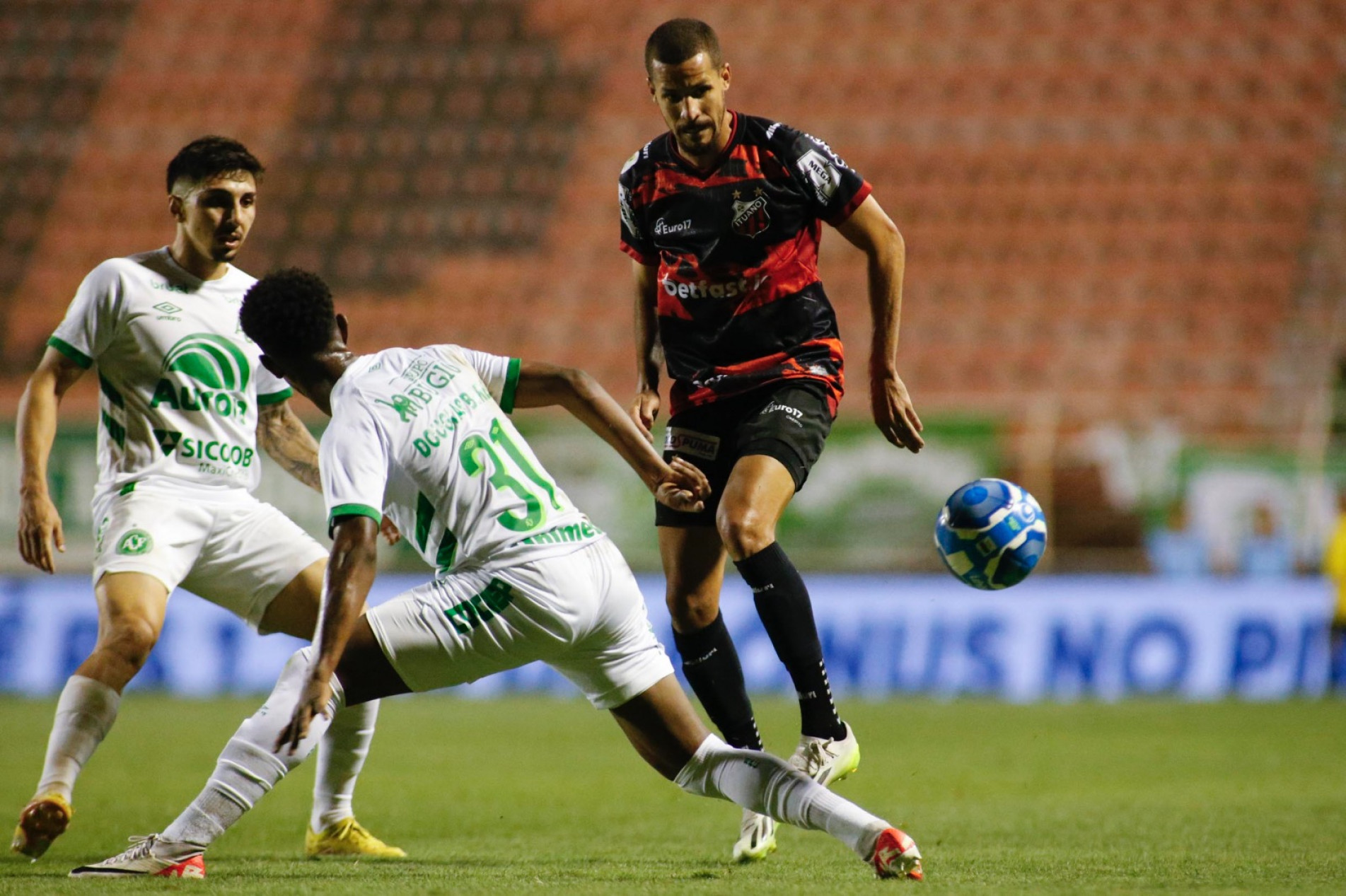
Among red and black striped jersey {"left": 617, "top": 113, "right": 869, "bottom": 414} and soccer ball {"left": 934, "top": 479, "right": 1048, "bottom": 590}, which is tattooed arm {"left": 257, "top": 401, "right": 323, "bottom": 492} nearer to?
red and black striped jersey {"left": 617, "top": 113, "right": 869, "bottom": 414}

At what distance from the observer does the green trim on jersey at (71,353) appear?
516 centimetres

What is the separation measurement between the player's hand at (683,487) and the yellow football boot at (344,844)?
174 cm

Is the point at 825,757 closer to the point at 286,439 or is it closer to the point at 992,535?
the point at 992,535

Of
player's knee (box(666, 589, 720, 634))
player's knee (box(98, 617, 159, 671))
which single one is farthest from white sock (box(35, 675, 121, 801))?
player's knee (box(666, 589, 720, 634))

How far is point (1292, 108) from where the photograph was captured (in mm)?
18625

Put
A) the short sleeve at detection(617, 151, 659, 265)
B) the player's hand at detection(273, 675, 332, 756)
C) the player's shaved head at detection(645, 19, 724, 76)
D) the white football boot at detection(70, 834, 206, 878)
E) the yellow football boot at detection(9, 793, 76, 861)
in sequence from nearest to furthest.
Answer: the player's hand at detection(273, 675, 332, 756)
the white football boot at detection(70, 834, 206, 878)
the yellow football boot at detection(9, 793, 76, 861)
the player's shaved head at detection(645, 19, 724, 76)
the short sleeve at detection(617, 151, 659, 265)

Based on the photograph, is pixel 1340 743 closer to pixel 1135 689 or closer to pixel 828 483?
pixel 1135 689

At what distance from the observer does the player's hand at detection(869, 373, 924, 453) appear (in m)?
5.00

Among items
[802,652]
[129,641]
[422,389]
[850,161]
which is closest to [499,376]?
[422,389]

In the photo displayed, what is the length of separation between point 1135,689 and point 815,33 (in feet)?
34.5

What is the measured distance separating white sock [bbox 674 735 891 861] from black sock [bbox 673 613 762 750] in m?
0.83

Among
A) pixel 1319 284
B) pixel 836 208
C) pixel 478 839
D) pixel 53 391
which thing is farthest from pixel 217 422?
pixel 1319 284

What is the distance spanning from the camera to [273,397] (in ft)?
18.2

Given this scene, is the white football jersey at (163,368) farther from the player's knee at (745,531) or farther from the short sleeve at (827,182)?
the short sleeve at (827,182)
